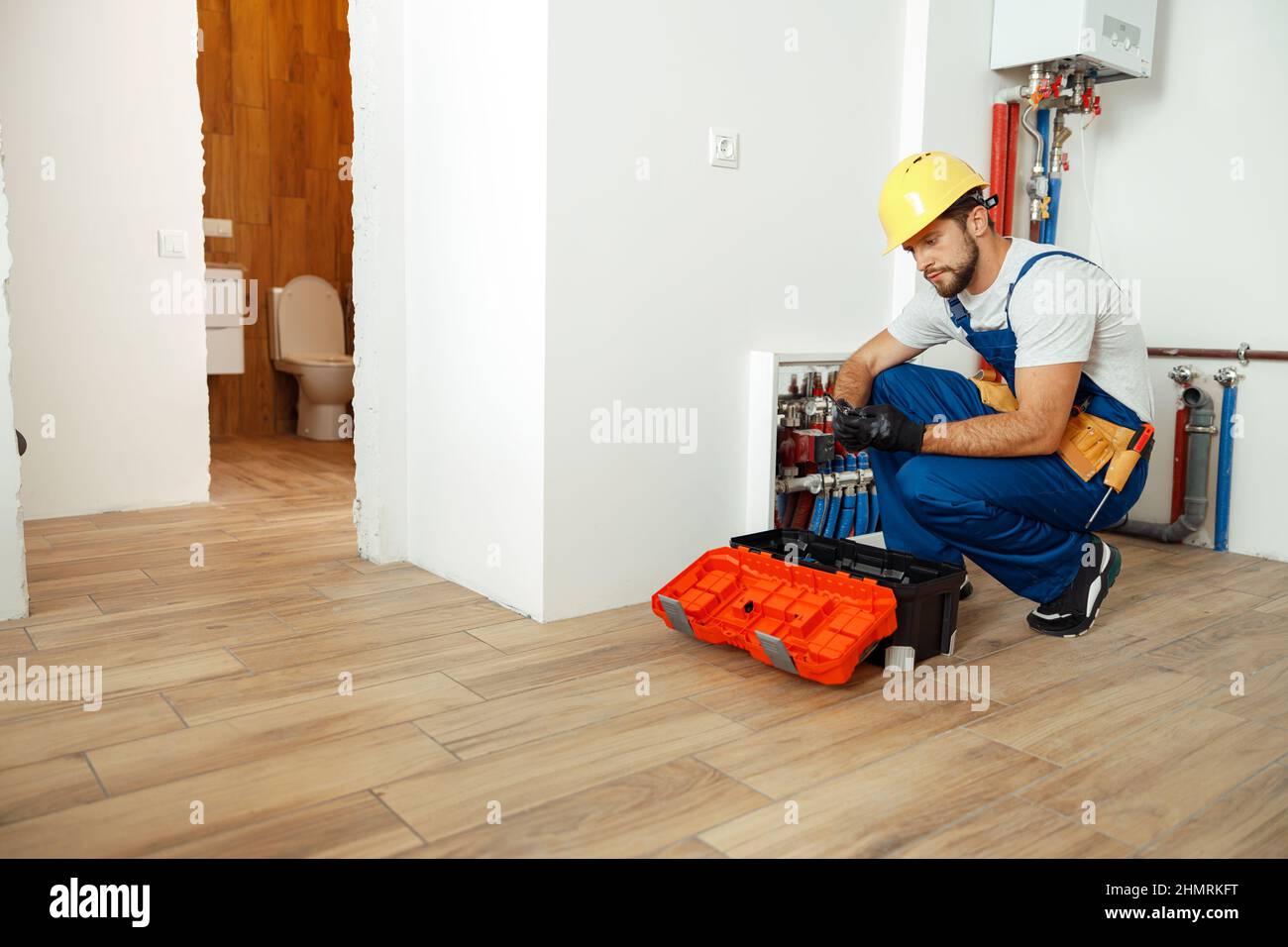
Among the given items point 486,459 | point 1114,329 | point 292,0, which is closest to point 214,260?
point 292,0

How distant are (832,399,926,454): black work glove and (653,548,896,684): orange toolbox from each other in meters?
0.35

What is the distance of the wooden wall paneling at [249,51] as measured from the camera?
17.4ft

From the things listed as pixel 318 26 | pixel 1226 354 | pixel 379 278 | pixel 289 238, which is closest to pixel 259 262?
pixel 289 238

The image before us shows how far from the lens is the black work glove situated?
2320 millimetres

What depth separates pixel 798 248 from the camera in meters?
2.81

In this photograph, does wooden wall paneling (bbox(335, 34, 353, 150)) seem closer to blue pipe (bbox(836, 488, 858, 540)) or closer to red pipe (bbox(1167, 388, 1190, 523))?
blue pipe (bbox(836, 488, 858, 540))

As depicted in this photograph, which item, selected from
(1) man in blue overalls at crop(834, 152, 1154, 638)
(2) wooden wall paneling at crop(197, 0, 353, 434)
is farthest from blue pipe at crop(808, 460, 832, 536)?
(2) wooden wall paneling at crop(197, 0, 353, 434)

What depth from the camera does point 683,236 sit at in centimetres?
255

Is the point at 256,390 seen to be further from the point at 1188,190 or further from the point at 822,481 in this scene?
the point at 1188,190

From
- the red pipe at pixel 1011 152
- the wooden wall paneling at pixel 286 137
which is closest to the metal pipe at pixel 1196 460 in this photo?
the red pipe at pixel 1011 152

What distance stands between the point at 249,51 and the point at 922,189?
4.38 m

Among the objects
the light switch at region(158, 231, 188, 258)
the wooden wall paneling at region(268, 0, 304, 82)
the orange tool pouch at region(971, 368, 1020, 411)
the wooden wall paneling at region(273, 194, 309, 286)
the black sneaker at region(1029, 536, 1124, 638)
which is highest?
the wooden wall paneling at region(268, 0, 304, 82)

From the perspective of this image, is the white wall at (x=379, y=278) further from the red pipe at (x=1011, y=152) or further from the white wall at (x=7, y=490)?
the red pipe at (x=1011, y=152)
